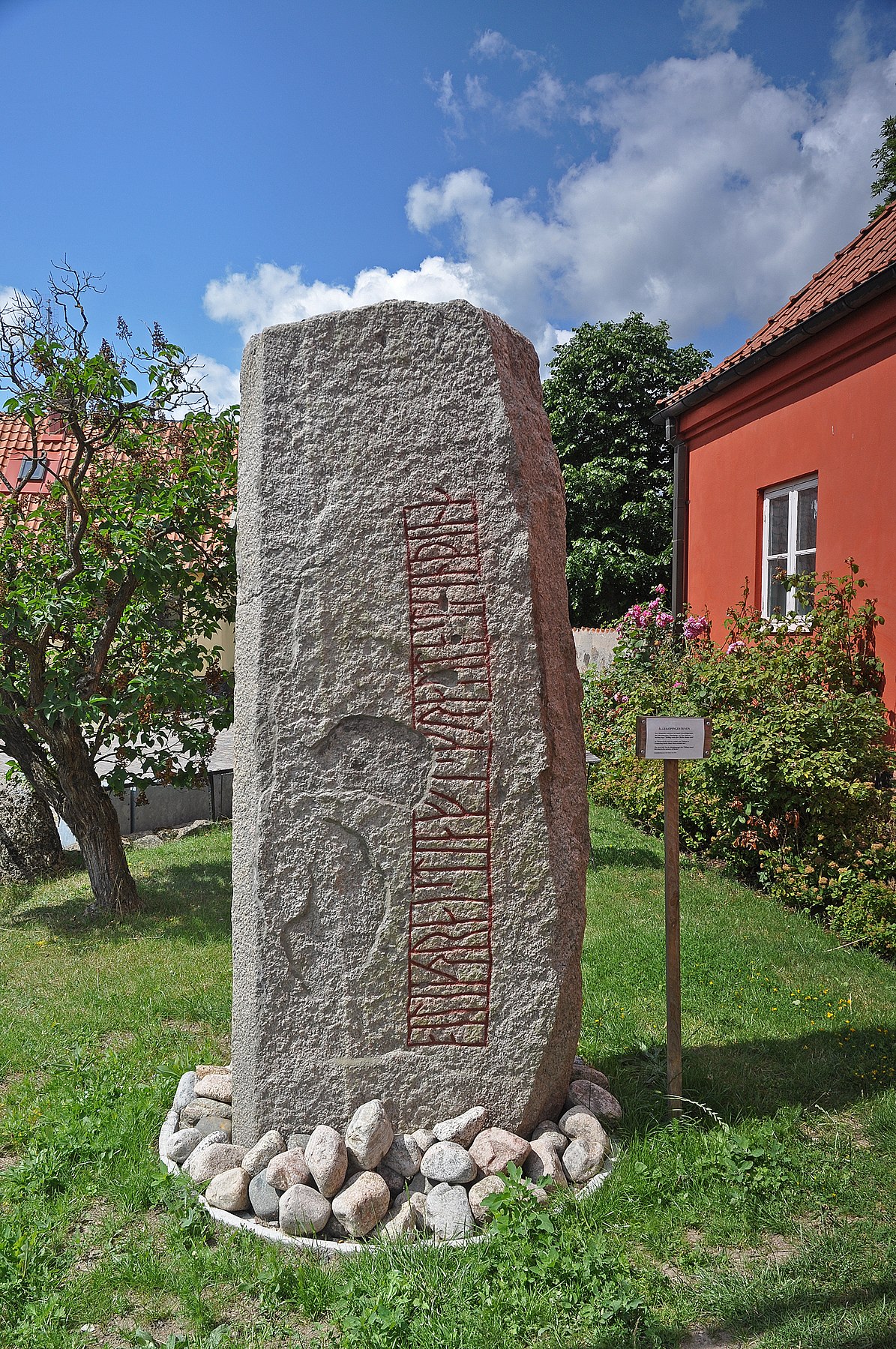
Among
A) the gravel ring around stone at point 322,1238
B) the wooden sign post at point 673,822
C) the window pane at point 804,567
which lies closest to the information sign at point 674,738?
the wooden sign post at point 673,822

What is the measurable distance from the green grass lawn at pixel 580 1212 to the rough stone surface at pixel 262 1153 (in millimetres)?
181

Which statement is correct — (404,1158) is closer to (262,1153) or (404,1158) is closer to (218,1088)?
(262,1153)

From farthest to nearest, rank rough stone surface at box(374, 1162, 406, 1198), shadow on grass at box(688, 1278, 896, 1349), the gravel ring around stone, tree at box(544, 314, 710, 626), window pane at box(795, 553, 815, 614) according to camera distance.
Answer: tree at box(544, 314, 710, 626) < window pane at box(795, 553, 815, 614) < rough stone surface at box(374, 1162, 406, 1198) < the gravel ring around stone < shadow on grass at box(688, 1278, 896, 1349)

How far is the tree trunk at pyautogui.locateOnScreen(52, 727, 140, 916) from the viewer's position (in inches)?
232

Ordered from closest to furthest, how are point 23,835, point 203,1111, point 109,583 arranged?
point 203,1111 < point 109,583 < point 23,835

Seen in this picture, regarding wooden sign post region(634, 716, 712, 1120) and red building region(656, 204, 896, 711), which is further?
red building region(656, 204, 896, 711)

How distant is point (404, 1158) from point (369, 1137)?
0.16m

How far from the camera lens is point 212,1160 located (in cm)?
289

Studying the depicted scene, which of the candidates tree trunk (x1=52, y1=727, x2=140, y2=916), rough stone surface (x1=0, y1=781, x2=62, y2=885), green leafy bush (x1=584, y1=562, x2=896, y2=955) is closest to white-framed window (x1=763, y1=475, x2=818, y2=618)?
green leafy bush (x1=584, y1=562, x2=896, y2=955)

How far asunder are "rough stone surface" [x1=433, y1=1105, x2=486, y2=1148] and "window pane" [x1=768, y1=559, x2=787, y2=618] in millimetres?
5846

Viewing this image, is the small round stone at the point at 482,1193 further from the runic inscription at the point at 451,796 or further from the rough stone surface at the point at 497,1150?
the runic inscription at the point at 451,796

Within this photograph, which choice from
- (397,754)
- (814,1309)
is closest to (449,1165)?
(814,1309)

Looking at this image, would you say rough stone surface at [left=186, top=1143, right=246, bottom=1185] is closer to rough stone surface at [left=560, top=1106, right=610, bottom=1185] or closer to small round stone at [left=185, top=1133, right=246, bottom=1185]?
small round stone at [left=185, top=1133, right=246, bottom=1185]

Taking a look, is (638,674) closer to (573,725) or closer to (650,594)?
(573,725)
